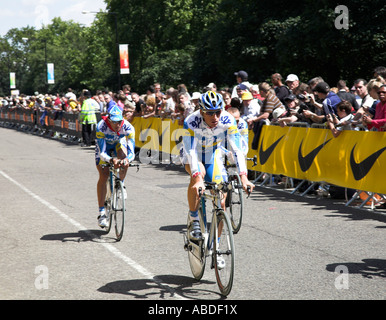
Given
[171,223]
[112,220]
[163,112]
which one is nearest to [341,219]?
[171,223]

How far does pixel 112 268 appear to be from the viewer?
7316mm

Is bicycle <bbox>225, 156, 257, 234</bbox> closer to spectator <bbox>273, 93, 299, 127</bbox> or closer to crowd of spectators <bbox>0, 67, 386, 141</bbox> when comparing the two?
crowd of spectators <bbox>0, 67, 386, 141</bbox>

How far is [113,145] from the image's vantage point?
374 inches

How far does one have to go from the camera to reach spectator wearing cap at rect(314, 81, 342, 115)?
12.5 meters

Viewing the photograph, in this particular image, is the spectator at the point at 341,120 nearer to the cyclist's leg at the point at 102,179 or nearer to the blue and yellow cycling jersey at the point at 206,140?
the cyclist's leg at the point at 102,179

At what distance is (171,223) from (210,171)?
3.30m

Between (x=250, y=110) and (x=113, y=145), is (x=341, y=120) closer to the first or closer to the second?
(x=250, y=110)

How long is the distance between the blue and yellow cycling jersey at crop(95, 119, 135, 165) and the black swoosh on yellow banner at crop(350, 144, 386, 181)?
3966 millimetres

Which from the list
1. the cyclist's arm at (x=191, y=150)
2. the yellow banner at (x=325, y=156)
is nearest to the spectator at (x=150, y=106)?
the yellow banner at (x=325, y=156)

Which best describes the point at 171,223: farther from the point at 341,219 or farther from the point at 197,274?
the point at 197,274

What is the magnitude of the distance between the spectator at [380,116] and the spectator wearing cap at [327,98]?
5.11ft

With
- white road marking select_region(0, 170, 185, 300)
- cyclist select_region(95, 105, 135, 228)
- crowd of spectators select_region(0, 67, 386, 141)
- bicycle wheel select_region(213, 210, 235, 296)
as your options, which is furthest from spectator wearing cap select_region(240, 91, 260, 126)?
bicycle wheel select_region(213, 210, 235, 296)

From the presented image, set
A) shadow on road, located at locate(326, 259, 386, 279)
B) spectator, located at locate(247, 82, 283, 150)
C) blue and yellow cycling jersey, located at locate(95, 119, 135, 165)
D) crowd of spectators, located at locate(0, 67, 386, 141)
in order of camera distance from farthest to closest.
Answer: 1. spectator, located at locate(247, 82, 283, 150)
2. crowd of spectators, located at locate(0, 67, 386, 141)
3. blue and yellow cycling jersey, located at locate(95, 119, 135, 165)
4. shadow on road, located at locate(326, 259, 386, 279)

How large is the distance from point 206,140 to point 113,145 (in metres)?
2.92
